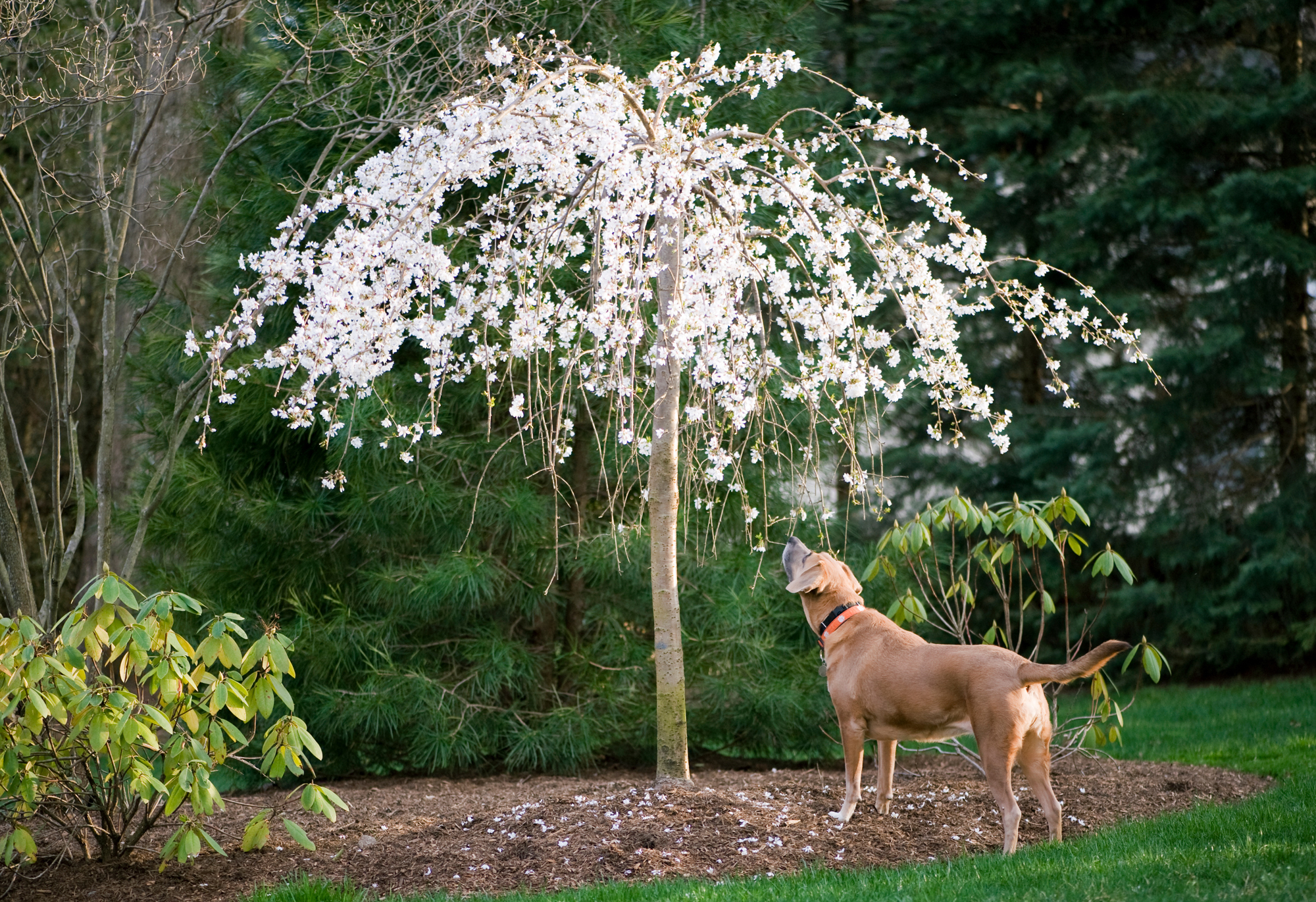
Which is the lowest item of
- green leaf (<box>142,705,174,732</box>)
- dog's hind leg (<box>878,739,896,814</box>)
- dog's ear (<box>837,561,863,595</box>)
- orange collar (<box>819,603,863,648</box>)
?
dog's hind leg (<box>878,739,896,814</box>)

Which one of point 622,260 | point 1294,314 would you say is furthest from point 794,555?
point 1294,314

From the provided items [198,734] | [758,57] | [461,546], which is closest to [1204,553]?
[758,57]

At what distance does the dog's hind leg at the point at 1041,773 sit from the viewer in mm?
3627

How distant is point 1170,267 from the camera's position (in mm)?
10016

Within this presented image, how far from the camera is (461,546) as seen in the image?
5.89 m

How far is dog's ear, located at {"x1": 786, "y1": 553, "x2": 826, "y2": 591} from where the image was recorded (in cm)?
404

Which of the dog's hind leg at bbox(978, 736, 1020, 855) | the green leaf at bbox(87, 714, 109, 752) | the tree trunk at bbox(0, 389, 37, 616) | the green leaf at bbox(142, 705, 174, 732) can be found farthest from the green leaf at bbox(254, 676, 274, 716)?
the dog's hind leg at bbox(978, 736, 1020, 855)

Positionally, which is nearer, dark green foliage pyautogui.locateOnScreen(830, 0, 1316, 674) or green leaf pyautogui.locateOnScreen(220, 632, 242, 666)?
green leaf pyautogui.locateOnScreen(220, 632, 242, 666)

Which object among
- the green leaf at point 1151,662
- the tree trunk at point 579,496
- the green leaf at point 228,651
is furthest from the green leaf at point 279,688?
the green leaf at point 1151,662

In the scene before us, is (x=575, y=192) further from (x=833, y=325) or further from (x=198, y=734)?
(x=198, y=734)

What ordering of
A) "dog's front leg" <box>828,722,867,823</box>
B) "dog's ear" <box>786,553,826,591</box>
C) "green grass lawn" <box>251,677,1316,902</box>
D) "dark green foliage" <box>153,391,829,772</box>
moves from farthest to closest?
"dark green foliage" <box>153,391,829,772</box>
"dog's ear" <box>786,553,826,591</box>
"dog's front leg" <box>828,722,867,823</box>
"green grass lawn" <box>251,677,1316,902</box>

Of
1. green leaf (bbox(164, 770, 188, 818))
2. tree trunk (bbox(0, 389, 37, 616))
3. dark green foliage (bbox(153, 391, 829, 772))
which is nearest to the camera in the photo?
green leaf (bbox(164, 770, 188, 818))

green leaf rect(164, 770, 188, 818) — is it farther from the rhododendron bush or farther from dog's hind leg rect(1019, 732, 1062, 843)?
dog's hind leg rect(1019, 732, 1062, 843)

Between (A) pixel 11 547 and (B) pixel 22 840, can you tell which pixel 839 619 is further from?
(A) pixel 11 547
